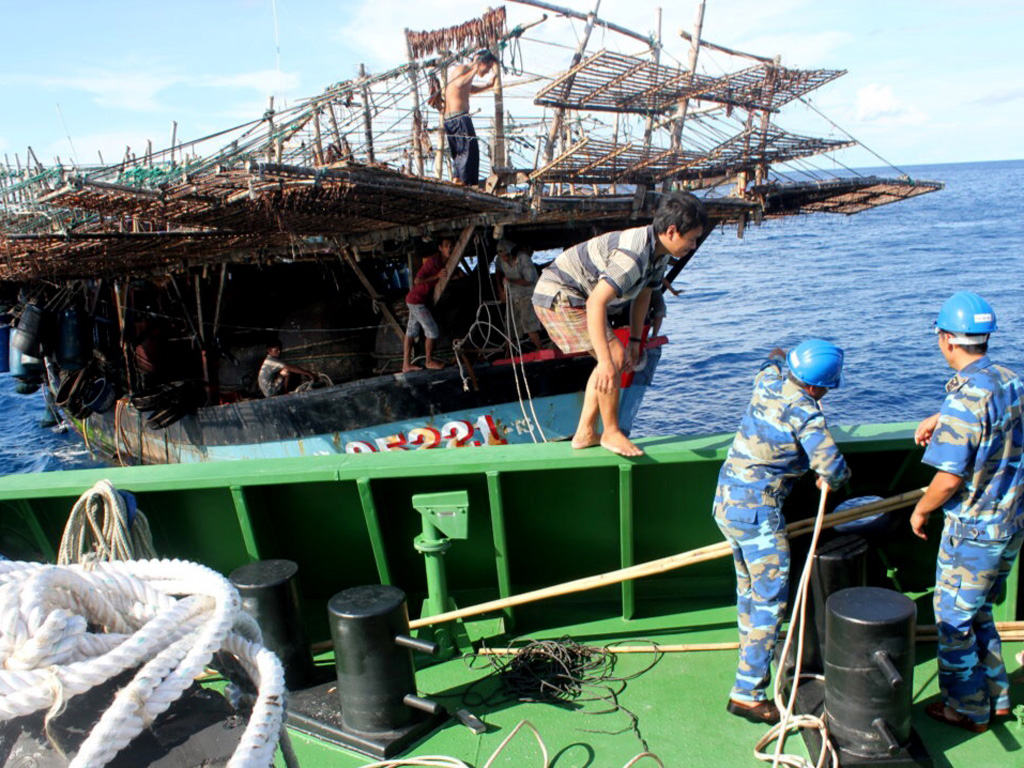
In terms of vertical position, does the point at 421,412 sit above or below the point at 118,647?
below

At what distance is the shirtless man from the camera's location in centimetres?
1087

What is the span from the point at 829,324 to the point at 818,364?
2364cm

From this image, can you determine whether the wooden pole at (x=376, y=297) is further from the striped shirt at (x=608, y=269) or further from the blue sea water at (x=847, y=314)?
the striped shirt at (x=608, y=269)

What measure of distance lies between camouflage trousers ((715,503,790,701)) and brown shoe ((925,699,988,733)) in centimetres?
67

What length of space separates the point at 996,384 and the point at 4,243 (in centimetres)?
1106

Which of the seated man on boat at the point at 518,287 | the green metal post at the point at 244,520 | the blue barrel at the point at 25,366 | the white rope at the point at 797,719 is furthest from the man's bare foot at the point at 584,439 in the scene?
the blue barrel at the point at 25,366

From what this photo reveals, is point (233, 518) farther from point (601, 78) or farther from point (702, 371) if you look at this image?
point (702, 371)

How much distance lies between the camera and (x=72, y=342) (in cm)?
1316

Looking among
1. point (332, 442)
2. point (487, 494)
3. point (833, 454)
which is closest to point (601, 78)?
point (332, 442)

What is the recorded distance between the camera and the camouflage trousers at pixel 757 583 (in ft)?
10.2

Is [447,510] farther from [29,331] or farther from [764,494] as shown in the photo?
[29,331]

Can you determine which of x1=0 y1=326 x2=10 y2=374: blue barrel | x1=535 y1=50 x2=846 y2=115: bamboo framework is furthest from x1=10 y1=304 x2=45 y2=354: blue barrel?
x1=535 y1=50 x2=846 y2=115: bamboo framework

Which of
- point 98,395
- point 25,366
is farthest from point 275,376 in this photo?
point 25,366

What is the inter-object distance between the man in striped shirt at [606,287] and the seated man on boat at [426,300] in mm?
6918
